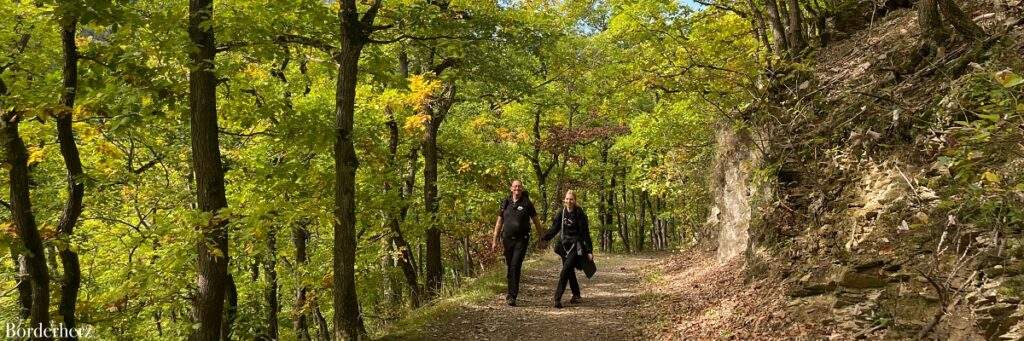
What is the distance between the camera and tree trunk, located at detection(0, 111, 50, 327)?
274 inches

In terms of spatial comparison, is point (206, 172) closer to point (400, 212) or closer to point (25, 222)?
point (25, 222)

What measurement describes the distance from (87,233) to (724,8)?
16.0 metres

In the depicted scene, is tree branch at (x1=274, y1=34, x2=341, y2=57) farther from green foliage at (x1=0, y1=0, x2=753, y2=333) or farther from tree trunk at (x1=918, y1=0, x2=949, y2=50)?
tree trunk at (x1=918, y1=0, x2=949, y2=50)

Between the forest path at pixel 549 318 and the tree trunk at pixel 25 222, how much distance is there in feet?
14.6

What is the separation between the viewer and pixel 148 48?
6273 mm

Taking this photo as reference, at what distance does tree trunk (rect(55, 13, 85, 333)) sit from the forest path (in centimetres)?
464

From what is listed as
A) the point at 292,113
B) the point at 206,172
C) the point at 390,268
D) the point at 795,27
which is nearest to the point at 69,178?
the point at 206,172

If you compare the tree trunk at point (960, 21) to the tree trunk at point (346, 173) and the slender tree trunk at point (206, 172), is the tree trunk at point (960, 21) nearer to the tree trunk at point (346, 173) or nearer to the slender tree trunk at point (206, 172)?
the tree trunk at point (346, 173)

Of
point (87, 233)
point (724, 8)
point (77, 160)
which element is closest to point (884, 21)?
point (724, 8)

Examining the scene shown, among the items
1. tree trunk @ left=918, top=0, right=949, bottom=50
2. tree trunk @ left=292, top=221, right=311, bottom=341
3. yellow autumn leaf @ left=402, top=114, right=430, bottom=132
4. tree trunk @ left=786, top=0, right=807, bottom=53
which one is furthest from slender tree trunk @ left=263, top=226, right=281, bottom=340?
tree trunk @ left=918, top=0, right=949, bottom=50

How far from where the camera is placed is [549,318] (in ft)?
27.2

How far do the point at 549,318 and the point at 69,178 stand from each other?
6.48 metres

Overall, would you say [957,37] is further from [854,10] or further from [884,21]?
[854,10]

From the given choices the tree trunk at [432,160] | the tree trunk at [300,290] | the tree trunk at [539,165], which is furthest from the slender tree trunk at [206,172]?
the tree trunk at [539,165]
